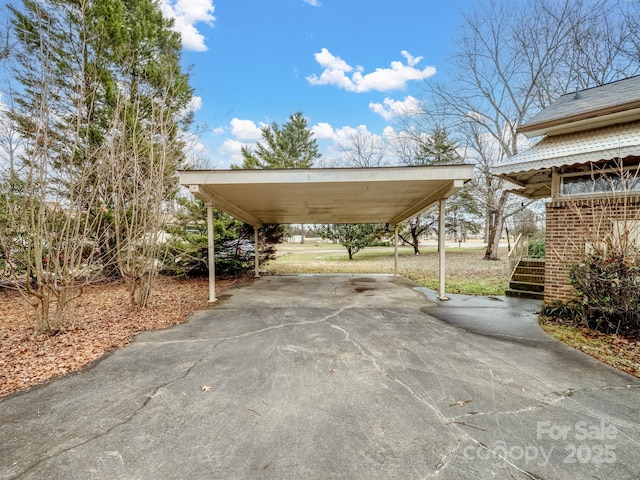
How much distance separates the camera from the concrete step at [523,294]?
7.12 meters

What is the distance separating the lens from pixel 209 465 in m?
1.96

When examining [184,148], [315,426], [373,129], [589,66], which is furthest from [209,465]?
[373,129]

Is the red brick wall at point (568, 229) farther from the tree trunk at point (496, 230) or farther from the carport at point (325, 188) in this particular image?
the tree trunk at point (496, 230)

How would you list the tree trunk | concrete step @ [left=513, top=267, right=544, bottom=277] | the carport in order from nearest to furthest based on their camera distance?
1. the carport
2. concrete step @ [left=513, top=267, right=544, bottom=277]
3. the tree trunk

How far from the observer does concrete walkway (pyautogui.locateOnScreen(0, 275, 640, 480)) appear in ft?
6.44

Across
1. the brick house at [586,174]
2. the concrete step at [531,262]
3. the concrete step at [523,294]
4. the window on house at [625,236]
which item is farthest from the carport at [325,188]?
the concrete step at [531,262]

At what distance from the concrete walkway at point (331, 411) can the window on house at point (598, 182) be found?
9.90ft

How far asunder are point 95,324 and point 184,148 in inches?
161

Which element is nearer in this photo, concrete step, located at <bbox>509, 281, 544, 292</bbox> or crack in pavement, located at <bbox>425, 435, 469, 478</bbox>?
crack in pavement, located at <bbox>425, 435, 469, 478</bbox>

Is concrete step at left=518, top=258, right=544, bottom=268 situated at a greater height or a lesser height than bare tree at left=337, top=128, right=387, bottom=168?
lesser

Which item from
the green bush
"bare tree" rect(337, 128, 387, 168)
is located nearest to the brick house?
the green bush

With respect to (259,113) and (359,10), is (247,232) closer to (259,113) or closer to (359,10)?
(259,113)

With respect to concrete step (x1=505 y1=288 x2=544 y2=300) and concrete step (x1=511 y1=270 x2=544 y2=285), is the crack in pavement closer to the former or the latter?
concrete step (x1=505 y1=288 x2=544 y2=300)

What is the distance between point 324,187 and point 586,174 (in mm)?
5213
